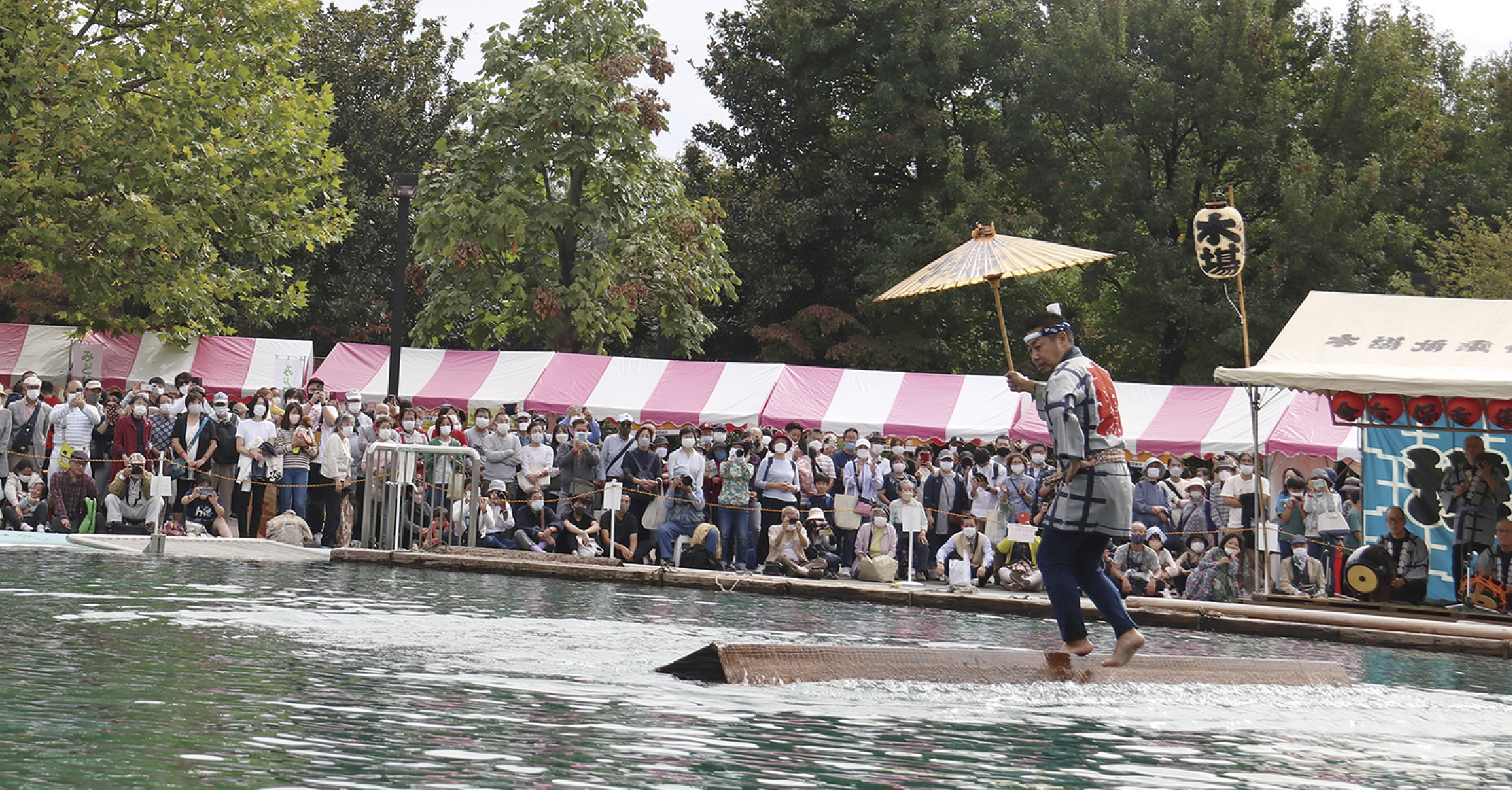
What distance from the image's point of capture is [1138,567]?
20047mm

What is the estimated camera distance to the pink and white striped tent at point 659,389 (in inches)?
1110

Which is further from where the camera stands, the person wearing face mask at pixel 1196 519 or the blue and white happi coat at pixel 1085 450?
the person wearing face mask at pixel 1196 519

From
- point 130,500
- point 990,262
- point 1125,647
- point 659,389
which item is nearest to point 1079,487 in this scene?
point 1125,647

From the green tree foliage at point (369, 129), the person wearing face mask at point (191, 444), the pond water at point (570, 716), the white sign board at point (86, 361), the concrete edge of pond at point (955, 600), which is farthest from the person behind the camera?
the green tree foliage at point (369, 129)

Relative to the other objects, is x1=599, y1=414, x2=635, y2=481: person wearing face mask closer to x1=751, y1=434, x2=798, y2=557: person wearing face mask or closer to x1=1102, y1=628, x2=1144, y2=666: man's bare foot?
x1=751, y1=434, x2=798, y2=557: person wearing face mask

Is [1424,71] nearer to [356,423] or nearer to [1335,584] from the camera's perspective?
[1335,584]

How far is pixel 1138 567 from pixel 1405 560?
10.0 ft

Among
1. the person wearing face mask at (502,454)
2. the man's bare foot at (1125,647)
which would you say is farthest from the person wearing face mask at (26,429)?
the man's bare foot at (1125,647)

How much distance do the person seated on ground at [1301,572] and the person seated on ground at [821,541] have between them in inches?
208

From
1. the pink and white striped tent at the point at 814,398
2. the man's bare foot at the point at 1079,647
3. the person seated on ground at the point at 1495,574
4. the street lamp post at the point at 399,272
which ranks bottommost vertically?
the man's bare foot at the point at 1079,647

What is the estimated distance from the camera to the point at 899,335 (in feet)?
141

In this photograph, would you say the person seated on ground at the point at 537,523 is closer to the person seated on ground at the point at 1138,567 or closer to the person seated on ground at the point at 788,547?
the person seated on ground at the point at 788,547

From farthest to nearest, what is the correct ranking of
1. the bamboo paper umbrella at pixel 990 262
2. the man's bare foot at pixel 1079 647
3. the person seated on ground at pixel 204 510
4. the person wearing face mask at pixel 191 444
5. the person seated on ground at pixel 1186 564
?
1. the person wearing face mask at pixel 191 444
2. the person seated on ground at pixel 204 510
3. the person seated on ground at pixel 1186 564
4. the bamboo paper umbrella at pixel 990 262
5. the man's bare foot at pixel 1079 647

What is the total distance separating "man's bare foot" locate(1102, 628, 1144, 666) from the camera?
9305mm
